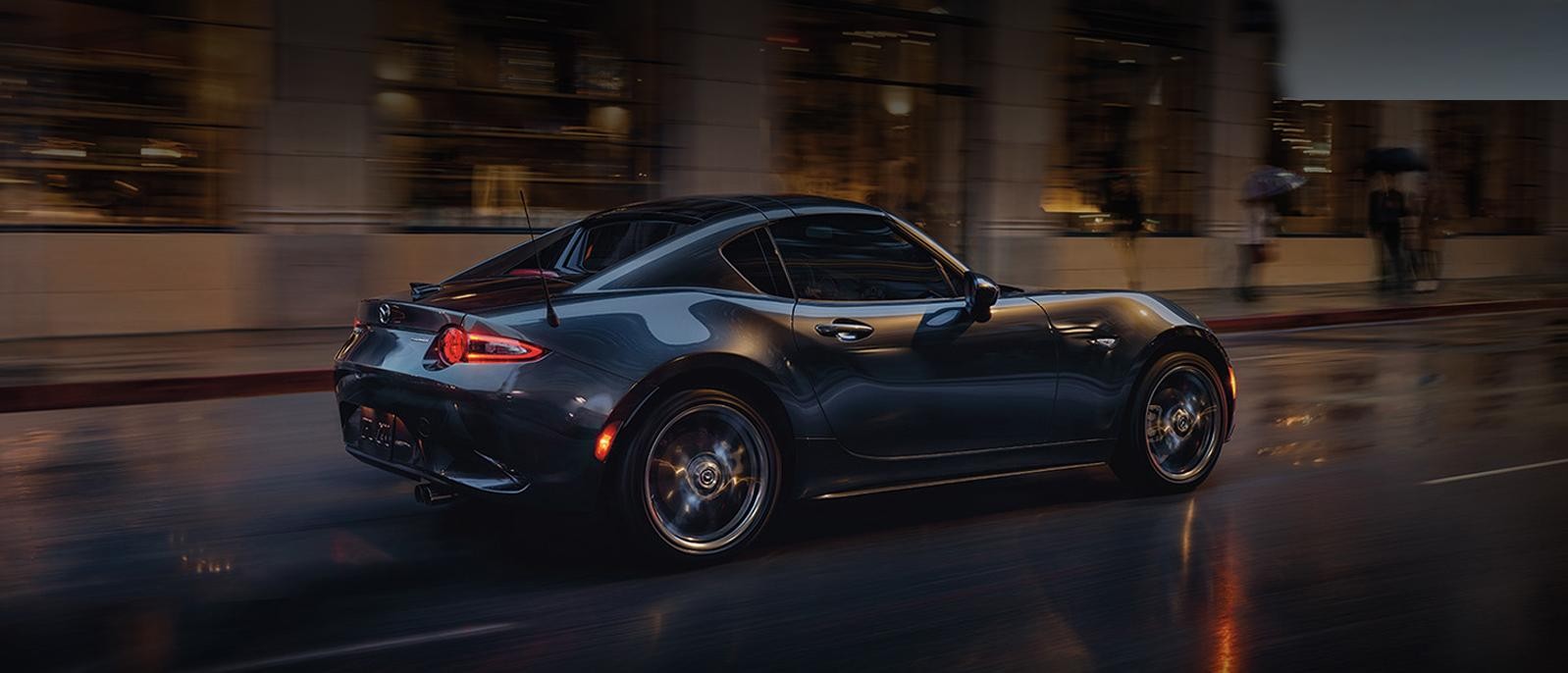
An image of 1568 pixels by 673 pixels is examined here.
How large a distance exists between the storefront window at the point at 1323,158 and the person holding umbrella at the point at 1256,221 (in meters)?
4.74

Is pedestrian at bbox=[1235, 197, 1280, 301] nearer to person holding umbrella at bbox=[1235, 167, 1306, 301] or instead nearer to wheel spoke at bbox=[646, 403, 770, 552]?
person holding umbrella at bbox=[1235, 167, 1306, 301]

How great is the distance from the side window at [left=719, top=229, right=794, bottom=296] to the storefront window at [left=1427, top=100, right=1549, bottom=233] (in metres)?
24.5

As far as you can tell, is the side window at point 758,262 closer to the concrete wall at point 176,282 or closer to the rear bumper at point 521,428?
the rear bumper at point 521,428

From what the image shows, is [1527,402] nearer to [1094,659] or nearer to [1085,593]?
[1085,593]

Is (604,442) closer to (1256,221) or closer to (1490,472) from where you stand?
(1490,472)

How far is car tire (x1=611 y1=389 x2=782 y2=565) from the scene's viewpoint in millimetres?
5125

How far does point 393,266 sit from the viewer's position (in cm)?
1504

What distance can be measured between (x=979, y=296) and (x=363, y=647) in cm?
273

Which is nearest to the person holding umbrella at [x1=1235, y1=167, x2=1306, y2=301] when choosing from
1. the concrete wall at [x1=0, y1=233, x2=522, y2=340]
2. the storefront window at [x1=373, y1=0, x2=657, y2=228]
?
the storefront window at [x1=373, y1=0, x2=657, y2=228]

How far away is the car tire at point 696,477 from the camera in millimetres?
5125

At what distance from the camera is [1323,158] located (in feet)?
83.9

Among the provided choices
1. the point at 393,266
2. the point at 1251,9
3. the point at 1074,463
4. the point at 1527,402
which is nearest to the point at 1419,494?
the point at 1074,463

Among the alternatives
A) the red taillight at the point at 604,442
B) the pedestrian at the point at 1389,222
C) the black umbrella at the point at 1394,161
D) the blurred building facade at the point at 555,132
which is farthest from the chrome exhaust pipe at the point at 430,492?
the black umbrella at the point at 1394,161

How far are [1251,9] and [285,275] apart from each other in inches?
594
